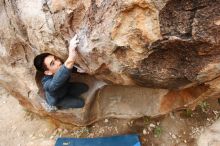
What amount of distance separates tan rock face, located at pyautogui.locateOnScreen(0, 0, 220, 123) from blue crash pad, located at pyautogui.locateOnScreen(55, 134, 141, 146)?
22.7 inches

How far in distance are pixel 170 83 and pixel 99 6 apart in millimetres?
1009

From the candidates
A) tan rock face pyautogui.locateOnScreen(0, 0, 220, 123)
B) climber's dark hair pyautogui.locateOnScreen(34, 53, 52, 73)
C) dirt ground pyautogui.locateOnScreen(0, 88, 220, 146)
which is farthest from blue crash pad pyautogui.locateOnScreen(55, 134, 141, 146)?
climber's dark hair pyautogui.locateOnScreen(34, 53, 52, 73)

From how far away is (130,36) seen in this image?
2.90m

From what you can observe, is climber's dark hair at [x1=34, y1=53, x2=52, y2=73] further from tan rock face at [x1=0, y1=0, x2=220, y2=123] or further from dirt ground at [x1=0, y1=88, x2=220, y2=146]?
dirt ground at [x1=0, y1=88, x2=220, y2=146]

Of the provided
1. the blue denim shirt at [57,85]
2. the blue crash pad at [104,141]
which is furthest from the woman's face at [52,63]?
the blue crash pad at [104,141]

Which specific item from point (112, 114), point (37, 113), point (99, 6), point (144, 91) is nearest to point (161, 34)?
point (99, 6)

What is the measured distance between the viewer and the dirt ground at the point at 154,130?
429 centimetres

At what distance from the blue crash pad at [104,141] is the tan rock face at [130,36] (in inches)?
22.7

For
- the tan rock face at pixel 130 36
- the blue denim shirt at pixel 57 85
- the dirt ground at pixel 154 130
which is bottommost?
the dirt ground at pixel 154 130

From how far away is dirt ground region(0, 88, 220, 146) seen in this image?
429cm

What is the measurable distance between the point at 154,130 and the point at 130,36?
186cm

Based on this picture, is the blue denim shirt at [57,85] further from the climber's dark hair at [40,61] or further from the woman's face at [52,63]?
the climber's dark hair at [40,61]

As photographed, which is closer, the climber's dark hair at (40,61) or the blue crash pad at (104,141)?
the climber's dark hair at (40,61)

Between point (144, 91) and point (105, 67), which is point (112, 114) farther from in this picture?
point (105, 67)
